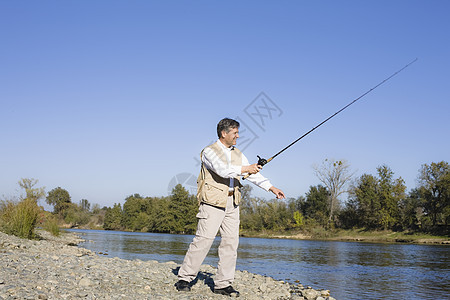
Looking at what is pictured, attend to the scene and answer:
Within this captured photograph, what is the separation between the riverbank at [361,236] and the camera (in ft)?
104

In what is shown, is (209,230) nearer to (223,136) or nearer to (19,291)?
(223,136)

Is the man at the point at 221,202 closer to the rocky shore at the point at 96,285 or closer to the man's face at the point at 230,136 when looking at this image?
the man's face at the point at 230,136

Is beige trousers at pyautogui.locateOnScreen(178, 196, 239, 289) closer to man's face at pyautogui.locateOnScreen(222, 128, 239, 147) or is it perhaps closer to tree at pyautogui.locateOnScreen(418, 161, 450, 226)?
man's face at pyautogui.locateOnScreen(222, 128, 239, 147)

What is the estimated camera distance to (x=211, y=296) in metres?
3.88

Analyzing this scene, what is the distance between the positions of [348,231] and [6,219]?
34873mm

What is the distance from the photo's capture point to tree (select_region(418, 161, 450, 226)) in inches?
1298

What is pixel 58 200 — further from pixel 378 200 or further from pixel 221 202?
pixel 221 202

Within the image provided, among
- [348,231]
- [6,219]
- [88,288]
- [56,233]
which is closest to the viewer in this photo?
[88,288]

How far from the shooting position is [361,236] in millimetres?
36844

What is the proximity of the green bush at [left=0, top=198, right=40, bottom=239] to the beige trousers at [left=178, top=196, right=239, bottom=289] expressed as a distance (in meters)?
8.02

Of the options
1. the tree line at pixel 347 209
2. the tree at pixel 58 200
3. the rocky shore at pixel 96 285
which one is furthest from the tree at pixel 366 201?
the tree at pixel 58 200

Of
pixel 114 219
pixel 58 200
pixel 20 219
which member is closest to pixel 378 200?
pixel 20 219

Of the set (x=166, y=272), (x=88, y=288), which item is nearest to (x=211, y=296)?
(x=88, y=288)

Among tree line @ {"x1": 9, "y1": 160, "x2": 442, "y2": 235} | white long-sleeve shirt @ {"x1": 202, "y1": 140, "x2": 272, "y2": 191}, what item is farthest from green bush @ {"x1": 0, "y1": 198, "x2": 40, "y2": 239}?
tree line @ {"x1": 9, "y1": 160, "x2": 442, "y2": 235}
